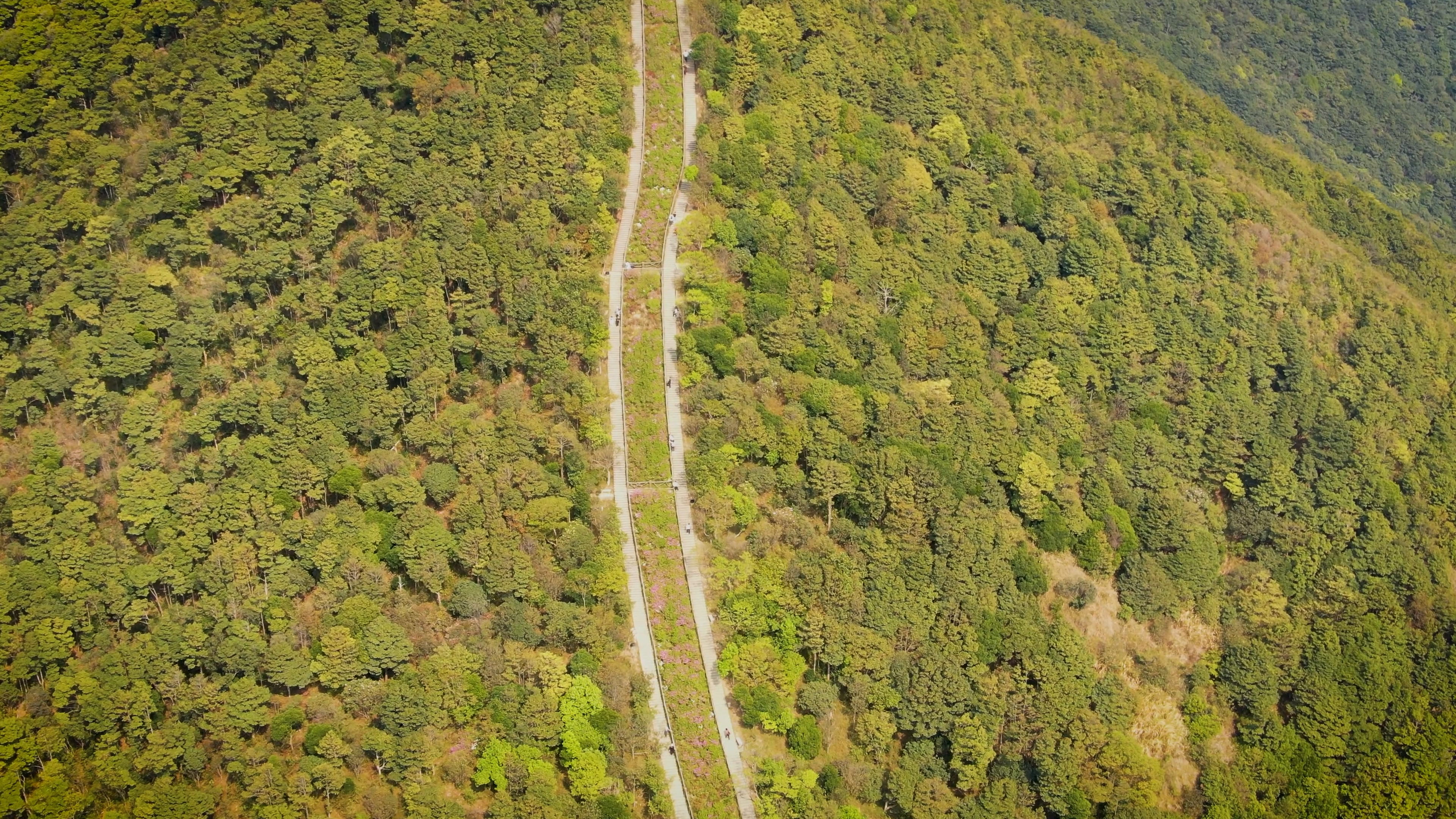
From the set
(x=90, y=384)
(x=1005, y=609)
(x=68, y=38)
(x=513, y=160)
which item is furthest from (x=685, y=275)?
(x=68, y=38)

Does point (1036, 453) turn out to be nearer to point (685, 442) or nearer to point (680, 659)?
point (685, 442)

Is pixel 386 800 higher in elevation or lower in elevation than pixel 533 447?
A: lower

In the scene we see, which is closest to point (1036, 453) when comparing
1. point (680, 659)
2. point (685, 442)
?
point (685, 442)

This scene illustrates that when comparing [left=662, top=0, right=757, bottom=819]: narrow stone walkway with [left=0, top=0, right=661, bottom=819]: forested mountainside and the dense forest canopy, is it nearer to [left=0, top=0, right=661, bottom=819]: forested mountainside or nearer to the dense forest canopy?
the dense forest canopy

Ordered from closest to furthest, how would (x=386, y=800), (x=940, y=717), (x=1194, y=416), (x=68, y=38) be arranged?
(x=386, y=800) → (x=940, y=717) → (x=68, y=38) → (x=1194, y=416)

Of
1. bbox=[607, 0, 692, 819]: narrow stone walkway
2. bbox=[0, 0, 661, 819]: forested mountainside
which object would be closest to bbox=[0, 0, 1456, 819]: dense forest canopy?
bbox=[0, 0, 661, 819]: forested mountainside

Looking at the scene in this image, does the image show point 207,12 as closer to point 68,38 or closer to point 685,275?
point 68,38
